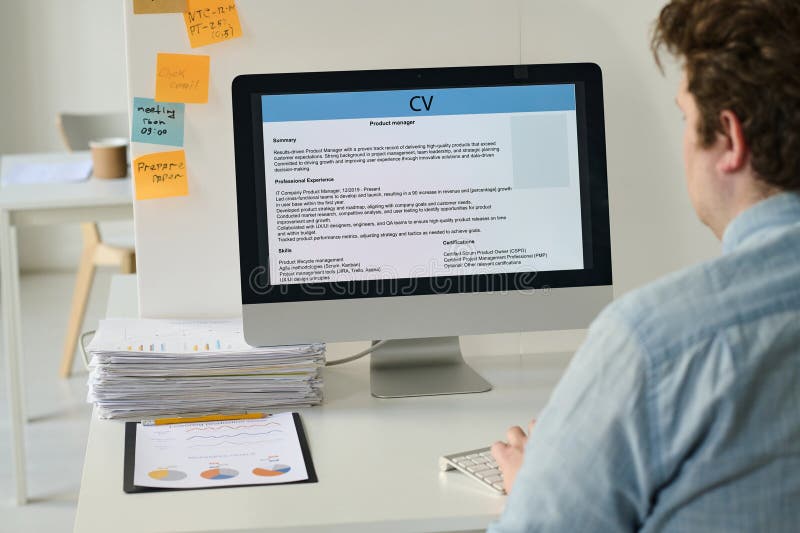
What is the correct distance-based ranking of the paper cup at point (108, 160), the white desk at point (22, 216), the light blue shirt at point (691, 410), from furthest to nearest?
1. the paper cup at point (108, 160)
2. the white desk at point (22, 216)
3. the light blue shirt at point (691, 410)

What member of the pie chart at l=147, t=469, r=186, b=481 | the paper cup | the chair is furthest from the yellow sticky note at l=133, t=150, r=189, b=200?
the chair

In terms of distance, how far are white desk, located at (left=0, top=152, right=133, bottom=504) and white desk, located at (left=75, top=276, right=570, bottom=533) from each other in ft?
4.88

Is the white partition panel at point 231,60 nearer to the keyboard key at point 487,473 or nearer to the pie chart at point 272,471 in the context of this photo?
the pie chart at point 272,471

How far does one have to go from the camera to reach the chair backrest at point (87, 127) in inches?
170

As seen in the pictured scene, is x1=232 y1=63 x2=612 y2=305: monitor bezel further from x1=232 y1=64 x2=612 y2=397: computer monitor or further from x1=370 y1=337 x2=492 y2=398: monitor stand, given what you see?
x1=370 y1=337 x2=492 y2=398: monitor stand

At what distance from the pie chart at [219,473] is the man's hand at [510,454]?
0.32 metres

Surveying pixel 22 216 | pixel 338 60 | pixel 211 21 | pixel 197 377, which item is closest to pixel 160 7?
pixel 211 21

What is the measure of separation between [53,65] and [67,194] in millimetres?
2896

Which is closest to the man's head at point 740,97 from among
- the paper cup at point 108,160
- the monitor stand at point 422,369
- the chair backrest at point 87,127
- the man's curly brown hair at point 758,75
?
the man's curly brown hair at point 758,75

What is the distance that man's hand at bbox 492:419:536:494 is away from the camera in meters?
1.19

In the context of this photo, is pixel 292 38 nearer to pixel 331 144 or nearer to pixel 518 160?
pixel 331 144

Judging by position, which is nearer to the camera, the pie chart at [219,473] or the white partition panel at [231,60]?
the pie chart at [219,473]

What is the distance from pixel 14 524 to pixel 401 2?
6.13ft

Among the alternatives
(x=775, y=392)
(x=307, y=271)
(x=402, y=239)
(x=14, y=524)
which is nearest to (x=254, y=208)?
(x=307, y=271)
